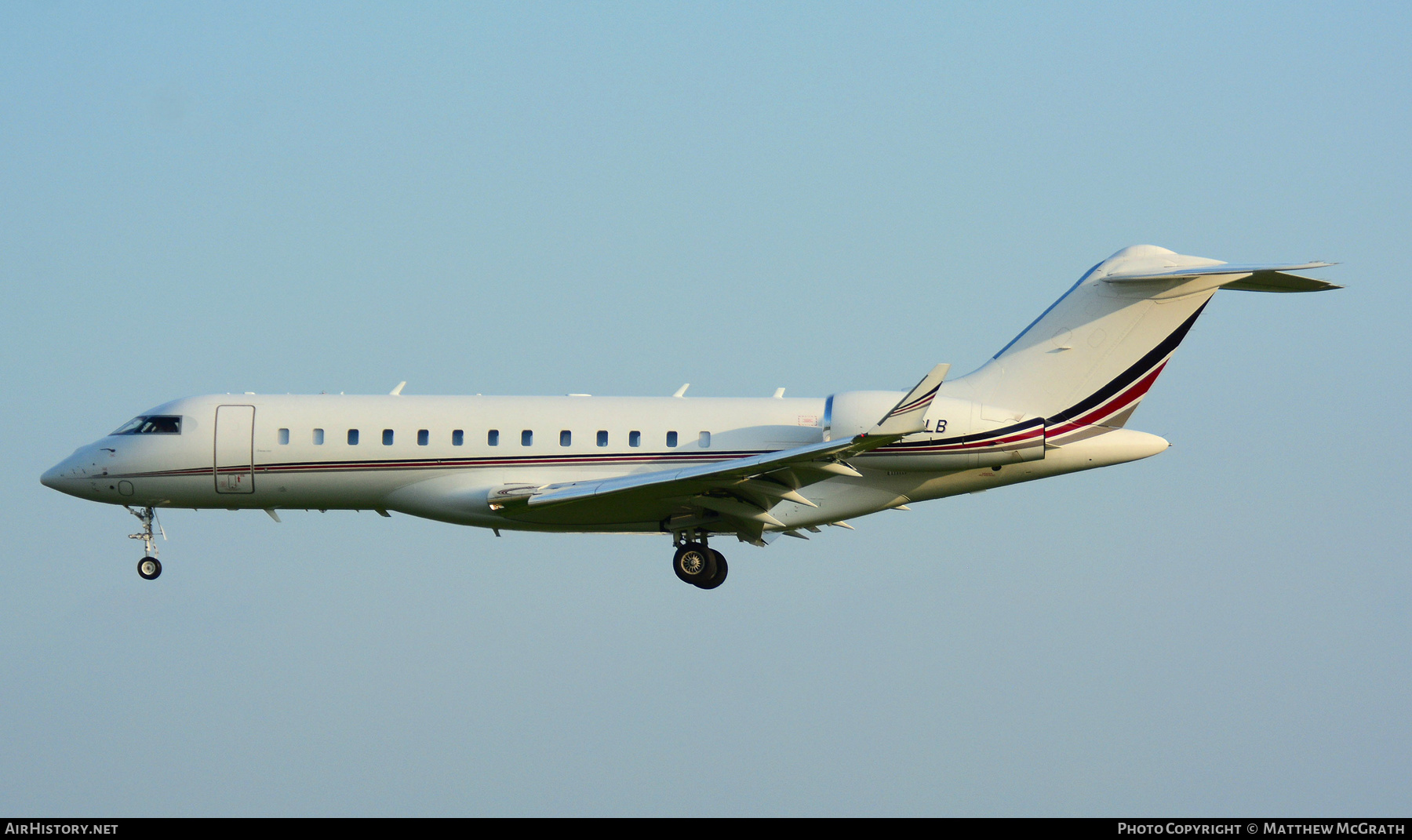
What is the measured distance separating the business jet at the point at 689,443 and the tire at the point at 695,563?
28 mm

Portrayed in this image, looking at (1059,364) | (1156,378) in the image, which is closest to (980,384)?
(1059,364)

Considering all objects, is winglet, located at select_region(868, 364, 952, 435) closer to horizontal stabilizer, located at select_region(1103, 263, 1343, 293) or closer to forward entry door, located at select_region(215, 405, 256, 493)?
horizontal stabilizer, located at select_region(1103, 263, 1343, 293)

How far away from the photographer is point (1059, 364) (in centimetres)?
2286

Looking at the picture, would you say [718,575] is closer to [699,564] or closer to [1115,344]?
[699,564]

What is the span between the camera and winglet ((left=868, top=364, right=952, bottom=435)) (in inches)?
755

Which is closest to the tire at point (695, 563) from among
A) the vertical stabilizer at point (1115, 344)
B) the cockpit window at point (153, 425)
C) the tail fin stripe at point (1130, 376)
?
the vertical stabilizer at point (1115, 344)

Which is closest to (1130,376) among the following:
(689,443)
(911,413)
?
(911,413)

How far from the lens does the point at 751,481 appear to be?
21578 millimetres

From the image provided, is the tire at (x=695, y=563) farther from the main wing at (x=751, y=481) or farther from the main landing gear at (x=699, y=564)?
the main wing at (x=751, y=481)

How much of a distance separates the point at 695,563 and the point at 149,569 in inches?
361

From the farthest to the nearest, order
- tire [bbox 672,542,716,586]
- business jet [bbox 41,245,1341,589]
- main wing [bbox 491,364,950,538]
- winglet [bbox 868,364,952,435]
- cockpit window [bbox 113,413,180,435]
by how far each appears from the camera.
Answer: cockpit window [bbox 113,413,180,435] → tire [bbox 672,542,716,586] → business jet [bbox 41,245,1341,589] → main wing [bbox 491,364,950,538] → winglet [bbox 868,364,952,435]

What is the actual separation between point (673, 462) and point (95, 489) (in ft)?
32.1

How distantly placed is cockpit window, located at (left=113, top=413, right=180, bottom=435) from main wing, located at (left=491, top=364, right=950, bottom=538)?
5.78 metres

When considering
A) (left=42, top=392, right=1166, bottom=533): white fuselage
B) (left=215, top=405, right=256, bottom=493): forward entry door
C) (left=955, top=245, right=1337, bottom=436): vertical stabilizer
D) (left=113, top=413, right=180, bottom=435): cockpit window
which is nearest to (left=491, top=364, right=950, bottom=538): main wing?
(left=42, top=392, right=1166, bottom=533): white fuselage
